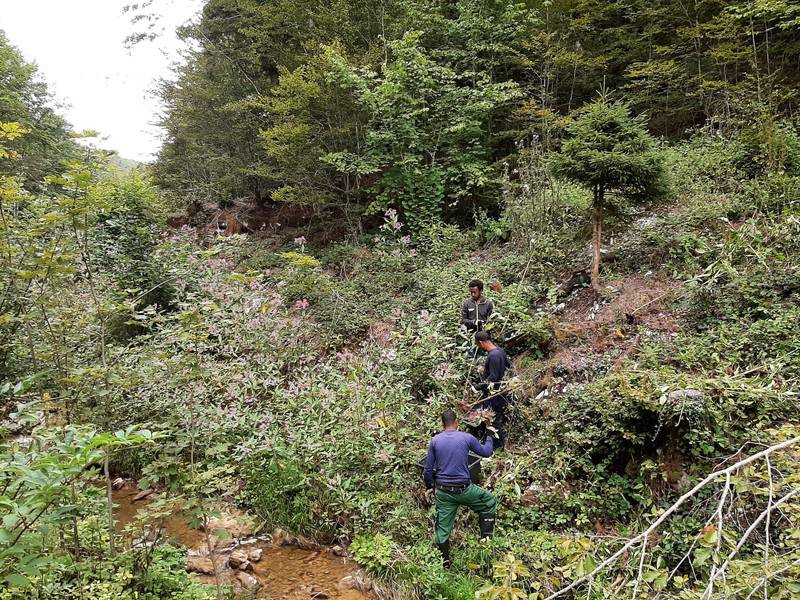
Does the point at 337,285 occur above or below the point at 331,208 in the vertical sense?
below

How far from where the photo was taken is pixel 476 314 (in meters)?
6.27

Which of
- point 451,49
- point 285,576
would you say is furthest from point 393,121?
point 285,576

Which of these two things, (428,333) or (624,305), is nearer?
(428,333)

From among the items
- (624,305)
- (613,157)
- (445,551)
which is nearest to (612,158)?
(613,157)

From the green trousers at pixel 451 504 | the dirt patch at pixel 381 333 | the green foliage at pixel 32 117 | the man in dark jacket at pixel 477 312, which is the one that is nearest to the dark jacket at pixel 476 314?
the man in dark jacket at pixel 477 312

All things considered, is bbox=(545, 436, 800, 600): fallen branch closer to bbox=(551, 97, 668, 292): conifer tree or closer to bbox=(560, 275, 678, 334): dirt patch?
bbox=(560, 275, 678, 334): dirt patch

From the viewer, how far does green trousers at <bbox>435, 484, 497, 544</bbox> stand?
3.97 meters

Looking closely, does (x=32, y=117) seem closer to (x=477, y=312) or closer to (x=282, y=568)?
(x=477, y=312)

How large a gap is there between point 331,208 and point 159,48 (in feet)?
26.7

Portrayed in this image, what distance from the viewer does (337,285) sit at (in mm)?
9531

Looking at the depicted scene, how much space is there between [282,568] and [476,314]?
3.83m

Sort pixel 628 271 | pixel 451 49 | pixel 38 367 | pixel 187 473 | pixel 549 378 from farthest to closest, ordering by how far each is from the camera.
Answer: pixel 451 49
pixel 628 271
pixel 549 378
pixel 38 367
pixel 187 473

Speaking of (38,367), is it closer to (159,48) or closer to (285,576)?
(285,576)

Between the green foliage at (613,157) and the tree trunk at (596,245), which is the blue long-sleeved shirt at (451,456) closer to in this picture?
the tree trunk at (596,245)
